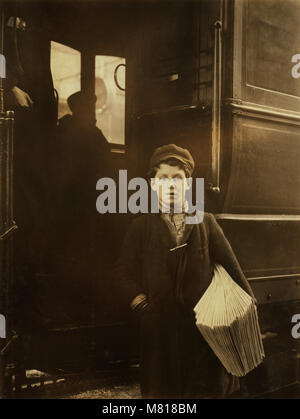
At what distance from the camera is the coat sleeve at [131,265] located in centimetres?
344

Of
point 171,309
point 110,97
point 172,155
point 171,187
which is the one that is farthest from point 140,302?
point 110,97

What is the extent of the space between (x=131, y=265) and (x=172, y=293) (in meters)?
0.36

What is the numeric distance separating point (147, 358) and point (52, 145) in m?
1.80

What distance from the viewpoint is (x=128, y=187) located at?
3.68 metres

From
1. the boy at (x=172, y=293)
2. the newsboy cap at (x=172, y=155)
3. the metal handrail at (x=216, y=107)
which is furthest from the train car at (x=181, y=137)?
the boy at (x=172, y=293)

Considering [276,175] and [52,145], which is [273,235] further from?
[52,145]

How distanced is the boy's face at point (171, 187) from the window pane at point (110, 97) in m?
0.65

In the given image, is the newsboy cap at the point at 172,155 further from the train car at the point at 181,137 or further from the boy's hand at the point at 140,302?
the boy's hand at the point at 140,302

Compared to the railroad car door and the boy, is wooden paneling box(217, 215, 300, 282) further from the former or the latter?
the boy

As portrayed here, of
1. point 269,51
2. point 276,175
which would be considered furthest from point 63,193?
point 269,51

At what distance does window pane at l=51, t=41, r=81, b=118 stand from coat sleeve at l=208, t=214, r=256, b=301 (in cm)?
151

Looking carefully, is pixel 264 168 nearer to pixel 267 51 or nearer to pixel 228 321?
pixel 267 51

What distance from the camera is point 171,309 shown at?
3.42 m

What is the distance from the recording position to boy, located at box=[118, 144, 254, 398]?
3418mm
